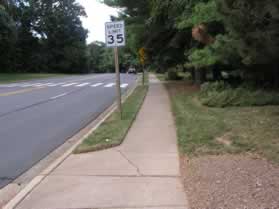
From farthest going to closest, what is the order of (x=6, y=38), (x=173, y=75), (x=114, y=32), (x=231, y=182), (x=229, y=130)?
1. (x=6, y=38)
2. (x=173, y=75)
3. (x=114, y=32)
4. (x=229, y=130)
5. (x=231, y=182)

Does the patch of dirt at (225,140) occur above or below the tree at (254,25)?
below

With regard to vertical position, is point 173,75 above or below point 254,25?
below

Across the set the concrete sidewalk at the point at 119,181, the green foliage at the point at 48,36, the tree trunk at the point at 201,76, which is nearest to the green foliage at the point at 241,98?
the concrete sidewalk at the point at 119,181

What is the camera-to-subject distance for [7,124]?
1286cm

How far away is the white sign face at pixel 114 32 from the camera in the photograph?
41.7 ft

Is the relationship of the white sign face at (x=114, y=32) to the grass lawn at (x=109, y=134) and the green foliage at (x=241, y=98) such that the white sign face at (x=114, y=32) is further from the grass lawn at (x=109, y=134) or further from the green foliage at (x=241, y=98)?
the green foliage at (x=241, y=98)

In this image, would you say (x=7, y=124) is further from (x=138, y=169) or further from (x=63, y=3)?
(x=63, y=3)

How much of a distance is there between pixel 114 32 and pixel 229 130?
4748 millimetres

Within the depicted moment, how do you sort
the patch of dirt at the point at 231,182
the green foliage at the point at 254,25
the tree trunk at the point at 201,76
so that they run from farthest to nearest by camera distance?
the tree trunk at the point at 201,76, the green foliage at the point at 254,25, the patch of dirt at the point at 231,182

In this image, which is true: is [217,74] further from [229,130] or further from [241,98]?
[229,130]

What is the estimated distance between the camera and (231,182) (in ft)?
19.5

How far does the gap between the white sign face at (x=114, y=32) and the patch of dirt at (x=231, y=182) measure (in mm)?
5922

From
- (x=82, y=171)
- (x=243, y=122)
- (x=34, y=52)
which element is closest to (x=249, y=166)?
(x=82, y=171)

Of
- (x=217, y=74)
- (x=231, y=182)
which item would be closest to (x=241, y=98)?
(x=231, y=182)
